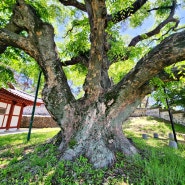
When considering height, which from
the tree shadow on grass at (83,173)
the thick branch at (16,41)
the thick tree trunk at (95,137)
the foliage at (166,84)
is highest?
the thick branch at (16,41)

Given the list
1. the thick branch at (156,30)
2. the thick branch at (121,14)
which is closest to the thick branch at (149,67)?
the thick branch at (121,14)

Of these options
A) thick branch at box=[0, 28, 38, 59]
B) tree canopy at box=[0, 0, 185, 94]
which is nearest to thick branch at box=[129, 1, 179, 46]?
tree canopy at box=[0, 0, 185, 94]

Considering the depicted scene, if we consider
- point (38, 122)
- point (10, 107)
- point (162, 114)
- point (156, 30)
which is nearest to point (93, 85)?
point (156, 30)

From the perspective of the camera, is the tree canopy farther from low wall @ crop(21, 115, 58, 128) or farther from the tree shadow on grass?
low wall @ crop(21, 115, 58, 128)

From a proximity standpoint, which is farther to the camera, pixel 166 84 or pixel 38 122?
pixel 38 122

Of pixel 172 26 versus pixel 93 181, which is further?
pixel 172 26

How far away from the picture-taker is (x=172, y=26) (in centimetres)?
757

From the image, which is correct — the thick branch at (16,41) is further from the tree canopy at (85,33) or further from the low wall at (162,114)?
the low wall at (162,114)

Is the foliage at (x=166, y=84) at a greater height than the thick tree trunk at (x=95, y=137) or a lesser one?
greater

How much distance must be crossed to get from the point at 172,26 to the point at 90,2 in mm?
5927

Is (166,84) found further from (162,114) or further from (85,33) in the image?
(162,114)

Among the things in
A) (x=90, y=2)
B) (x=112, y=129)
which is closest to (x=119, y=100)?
(x=112, y=129)

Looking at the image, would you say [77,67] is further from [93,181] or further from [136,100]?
[93,181]

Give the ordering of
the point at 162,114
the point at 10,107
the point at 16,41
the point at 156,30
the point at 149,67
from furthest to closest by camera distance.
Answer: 1. the point at 162,114
2. the point at 10,107
3. the point at 156,30
4. the point at 16,41
5. the point at 149,67
